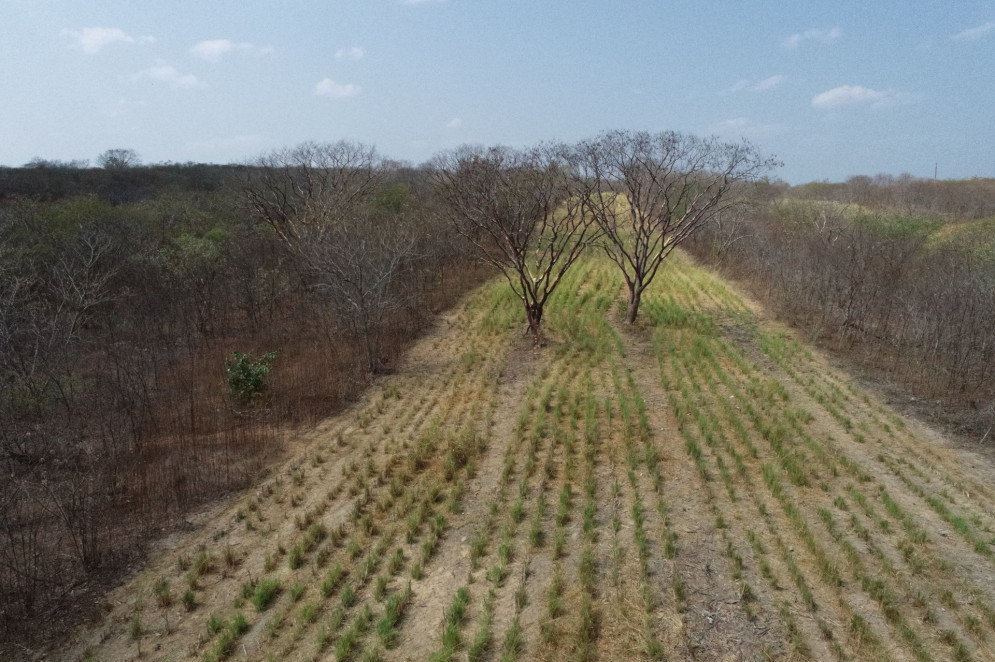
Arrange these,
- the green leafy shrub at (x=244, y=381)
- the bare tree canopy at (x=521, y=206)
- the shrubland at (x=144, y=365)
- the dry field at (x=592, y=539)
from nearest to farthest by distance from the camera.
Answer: the dry field at (x=592, y=539) < the shrubland at (x=144, y=365) < the green leafy shrub at (x=244, y=381) < the bare tree canopy at (x=521, y=206)

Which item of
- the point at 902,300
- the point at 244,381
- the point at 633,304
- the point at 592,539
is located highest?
the point at 902,300

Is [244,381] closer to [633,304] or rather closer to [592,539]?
[592,539]

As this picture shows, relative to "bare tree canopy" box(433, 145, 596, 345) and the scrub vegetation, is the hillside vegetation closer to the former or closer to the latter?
the scrub vegetation

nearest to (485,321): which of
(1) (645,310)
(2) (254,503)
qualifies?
(1) (645,310)

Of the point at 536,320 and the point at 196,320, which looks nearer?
the point at 536,320

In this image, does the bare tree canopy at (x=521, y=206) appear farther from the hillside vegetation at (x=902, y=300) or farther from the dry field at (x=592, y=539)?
the hillside vegetation at (x=902, y=300)

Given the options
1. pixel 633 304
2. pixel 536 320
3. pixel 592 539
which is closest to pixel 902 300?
pixel 633 304

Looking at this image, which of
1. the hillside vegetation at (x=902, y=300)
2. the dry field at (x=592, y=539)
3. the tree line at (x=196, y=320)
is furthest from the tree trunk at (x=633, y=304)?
the hillside vegetation at (x=902, y=300)

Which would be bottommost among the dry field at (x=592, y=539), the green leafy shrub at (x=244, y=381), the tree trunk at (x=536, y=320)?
the dry field at (x=592, y=539)
